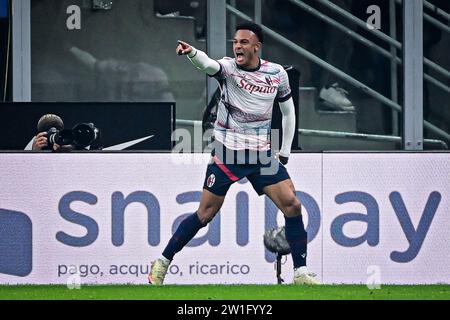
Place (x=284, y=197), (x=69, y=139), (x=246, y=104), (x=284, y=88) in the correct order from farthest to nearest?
(x=69, y=139), (x=284, y=88), (x=246, y=104), (x=284, y=197)

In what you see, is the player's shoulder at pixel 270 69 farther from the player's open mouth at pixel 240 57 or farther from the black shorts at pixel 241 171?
the black shorts at pixel 241 171

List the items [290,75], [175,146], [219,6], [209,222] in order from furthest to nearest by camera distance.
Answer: [219,6]
[175,146]
[290,75]
[209,222]

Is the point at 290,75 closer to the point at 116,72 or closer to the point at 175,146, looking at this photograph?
the point at 175,146

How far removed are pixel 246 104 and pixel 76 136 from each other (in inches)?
65.3

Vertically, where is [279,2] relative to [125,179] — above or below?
above

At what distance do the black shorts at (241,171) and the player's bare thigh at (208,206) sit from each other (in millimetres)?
39

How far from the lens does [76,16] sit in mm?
15531

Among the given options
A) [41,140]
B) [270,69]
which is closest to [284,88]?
[270,69]

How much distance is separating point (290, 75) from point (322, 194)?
118cm

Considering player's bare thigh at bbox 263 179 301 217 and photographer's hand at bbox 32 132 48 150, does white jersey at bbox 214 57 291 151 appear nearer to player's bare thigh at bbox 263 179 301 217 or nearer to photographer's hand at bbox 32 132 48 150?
player's bare thigh at bbox 263 179 301 217

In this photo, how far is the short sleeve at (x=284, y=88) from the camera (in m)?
12.3

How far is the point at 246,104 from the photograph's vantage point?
1218 cm

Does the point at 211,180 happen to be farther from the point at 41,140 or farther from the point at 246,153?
the point at 41,140

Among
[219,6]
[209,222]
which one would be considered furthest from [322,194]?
[219,6]
